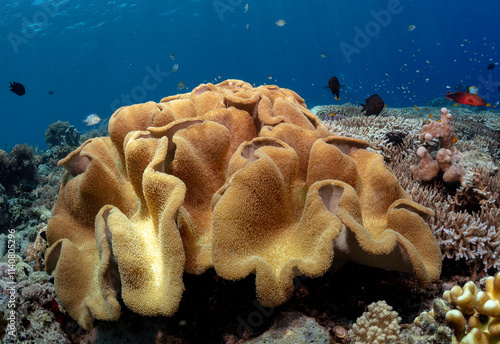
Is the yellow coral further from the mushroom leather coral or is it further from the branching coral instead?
the branching coral

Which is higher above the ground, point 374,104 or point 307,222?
point 307,222

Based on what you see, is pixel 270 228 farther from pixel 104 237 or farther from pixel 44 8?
pixel 44 8

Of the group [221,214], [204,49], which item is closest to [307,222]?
[221,214]

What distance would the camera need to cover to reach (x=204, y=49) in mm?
89688

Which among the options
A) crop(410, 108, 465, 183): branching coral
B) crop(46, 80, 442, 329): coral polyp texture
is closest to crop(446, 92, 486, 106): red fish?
crop(410, 108, 465, 183): branching coral

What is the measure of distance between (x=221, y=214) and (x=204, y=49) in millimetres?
97312

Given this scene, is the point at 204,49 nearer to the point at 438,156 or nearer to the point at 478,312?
the point at 438,156

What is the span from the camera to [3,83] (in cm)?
7775

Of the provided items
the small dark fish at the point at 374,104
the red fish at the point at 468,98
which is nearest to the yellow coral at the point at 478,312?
the small dark fish at the point at 374,104

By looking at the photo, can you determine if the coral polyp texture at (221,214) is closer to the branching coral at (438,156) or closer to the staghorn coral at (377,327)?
the staghorn coral at (377,327)

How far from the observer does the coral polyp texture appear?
5.03 ft

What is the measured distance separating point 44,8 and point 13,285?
55.5 m

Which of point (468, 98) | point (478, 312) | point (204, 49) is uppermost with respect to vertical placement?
point (478, 312)

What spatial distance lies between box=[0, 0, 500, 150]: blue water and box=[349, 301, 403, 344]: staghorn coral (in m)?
40.9
